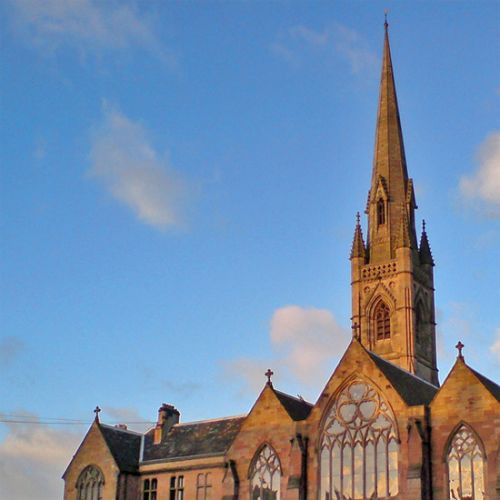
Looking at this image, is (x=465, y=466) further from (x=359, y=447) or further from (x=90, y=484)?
(x=90, y=484)

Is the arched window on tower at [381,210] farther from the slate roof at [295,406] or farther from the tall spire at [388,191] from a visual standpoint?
the slate roof at [295,406]

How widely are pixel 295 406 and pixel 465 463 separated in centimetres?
1257

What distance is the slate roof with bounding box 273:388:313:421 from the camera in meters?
60.5

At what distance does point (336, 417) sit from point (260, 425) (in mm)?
5095

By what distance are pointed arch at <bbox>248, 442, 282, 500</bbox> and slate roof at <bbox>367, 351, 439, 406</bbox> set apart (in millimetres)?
8147

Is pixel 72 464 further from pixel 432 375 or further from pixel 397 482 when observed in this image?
pixel 432 375

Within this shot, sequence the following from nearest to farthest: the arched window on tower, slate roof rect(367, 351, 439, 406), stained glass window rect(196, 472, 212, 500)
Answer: slate roof rect(367, 351, 439, 406), stained glass window rect(196, 472, 212, 500), the arched window on tower

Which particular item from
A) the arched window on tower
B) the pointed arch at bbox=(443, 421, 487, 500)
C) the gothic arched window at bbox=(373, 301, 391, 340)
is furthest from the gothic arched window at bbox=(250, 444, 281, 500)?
the arched window on tower

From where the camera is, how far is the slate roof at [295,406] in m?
60.5

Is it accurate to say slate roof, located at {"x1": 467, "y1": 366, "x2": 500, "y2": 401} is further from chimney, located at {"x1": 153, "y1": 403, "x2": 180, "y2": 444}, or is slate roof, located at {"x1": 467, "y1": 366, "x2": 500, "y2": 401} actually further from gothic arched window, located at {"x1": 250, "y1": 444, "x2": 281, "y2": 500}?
chimney, located at {"x1": 153, "y1": 403, "x2": 180, "y2": 444}

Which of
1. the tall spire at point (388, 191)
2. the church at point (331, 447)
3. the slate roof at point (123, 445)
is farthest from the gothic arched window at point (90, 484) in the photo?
the tall spire at point (388, 191)

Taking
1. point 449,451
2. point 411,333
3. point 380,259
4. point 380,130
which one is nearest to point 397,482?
point 449,451

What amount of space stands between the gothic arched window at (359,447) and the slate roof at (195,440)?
8.55 metres

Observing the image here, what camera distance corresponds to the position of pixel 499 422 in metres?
52.2
